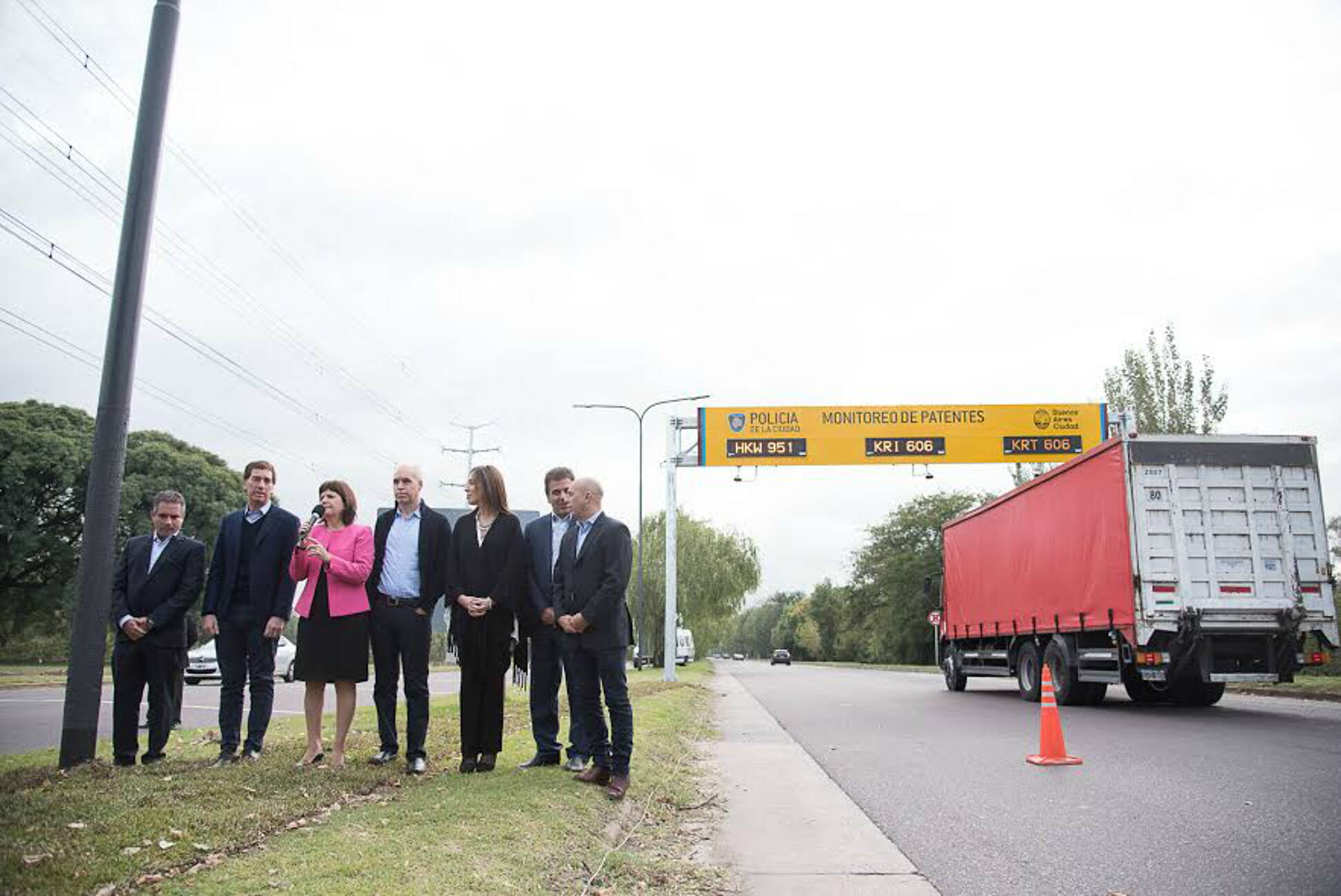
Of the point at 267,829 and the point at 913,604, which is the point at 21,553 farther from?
the point at 913,604

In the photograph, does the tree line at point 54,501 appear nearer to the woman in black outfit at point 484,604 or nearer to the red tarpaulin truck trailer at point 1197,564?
the red tarpaulin truck trailer at point 1197,564

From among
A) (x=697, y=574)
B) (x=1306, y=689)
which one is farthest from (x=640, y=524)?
(x=1306, y=689)

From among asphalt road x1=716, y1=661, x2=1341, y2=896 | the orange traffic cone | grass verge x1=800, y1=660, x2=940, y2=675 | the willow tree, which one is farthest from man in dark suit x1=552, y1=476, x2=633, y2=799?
the willow tree

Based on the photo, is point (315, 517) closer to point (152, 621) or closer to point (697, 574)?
point (152, 621)

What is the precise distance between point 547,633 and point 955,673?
16.1m

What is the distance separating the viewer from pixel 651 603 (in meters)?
44.1

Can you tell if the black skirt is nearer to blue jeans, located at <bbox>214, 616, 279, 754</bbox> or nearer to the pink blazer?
the pink blazer

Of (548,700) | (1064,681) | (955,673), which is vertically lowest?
(955,673)

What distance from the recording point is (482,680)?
643 centimetres

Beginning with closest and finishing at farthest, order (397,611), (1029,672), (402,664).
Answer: (397,611)
(402,664)
(1029,672)

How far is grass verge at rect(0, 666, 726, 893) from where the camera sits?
12.0ft

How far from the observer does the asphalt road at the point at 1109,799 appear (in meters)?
4.61

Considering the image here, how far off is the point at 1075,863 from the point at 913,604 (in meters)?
68.5

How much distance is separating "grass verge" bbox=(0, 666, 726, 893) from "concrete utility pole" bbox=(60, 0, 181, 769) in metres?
0.41
